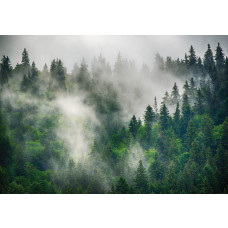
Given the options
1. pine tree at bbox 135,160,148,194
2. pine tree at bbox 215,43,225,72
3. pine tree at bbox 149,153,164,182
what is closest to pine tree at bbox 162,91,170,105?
pine tree at bbox 215,43,225,72

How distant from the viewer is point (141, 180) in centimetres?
1977

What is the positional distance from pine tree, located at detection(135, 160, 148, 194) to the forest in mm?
75

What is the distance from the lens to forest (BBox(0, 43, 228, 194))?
19.8 meters

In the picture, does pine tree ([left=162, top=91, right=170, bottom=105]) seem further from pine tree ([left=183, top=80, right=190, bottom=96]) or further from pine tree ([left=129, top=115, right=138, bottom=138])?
pine tree ([left=129, top=115, right=138, bottom=138])

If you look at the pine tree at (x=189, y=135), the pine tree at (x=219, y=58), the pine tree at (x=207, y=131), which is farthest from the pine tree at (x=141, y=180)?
the pine tree at (x=219, y=58)

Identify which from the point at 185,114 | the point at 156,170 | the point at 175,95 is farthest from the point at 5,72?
the point at 175,95

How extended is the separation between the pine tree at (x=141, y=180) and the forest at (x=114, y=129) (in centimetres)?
8

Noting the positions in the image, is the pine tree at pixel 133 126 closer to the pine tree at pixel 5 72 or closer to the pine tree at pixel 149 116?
the pine tree at pixel 149 116

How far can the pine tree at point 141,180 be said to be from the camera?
62.4ft

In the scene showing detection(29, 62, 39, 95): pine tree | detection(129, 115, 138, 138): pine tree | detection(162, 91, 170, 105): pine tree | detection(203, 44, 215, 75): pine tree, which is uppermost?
detection(29, 62, 39, 95): pine tree

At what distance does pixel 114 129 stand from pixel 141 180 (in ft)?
32.7

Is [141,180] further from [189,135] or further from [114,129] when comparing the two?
[114,129]

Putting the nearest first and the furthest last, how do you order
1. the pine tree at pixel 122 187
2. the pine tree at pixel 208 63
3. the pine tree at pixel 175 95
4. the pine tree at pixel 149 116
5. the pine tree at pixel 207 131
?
the pine tree at pixel 122 187, the pine tree at pixel 207 131, the pine tree at pixel 208 63, the pine tree at pixel 149 116, the pine tree at pixel 175 95

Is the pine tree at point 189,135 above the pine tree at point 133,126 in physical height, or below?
below
